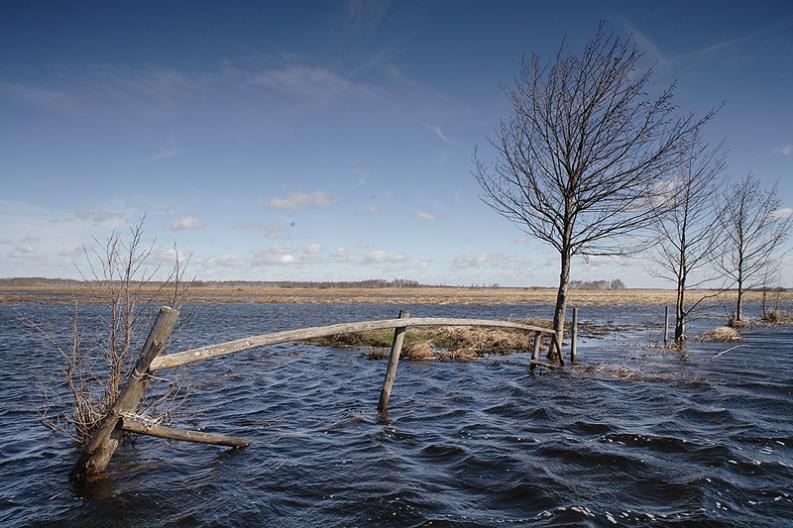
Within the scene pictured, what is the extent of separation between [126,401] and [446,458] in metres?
3.96

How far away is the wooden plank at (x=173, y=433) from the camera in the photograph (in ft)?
16.7

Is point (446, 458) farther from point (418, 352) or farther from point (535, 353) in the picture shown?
point (418, 352)

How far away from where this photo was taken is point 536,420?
26.2 ft

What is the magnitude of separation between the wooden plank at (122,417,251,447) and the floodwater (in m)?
0.27

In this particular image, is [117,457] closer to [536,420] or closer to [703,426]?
[536,420]

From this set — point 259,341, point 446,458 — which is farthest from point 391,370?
point 259,341

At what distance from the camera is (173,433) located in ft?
17.9

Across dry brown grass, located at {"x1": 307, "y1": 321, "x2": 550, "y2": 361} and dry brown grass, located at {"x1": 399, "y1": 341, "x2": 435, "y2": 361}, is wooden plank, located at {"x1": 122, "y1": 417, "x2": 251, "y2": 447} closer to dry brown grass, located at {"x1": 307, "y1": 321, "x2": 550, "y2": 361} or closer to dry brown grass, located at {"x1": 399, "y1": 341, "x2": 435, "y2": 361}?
dry brown grass, located at {"x1": 399, "y1": 341, "x2": 435, "y2": 361}

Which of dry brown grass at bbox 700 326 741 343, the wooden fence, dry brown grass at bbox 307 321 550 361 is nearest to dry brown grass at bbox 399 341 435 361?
dry brown grass at bbox 307 321 550 361

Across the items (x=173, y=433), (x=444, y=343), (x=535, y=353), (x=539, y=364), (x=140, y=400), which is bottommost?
(x=444, y=343)

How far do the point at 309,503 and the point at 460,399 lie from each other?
17.8 ft

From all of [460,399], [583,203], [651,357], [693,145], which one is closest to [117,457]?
[460,399]

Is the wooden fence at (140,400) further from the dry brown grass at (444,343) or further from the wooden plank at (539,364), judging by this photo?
the dry brown grass at (444,343)

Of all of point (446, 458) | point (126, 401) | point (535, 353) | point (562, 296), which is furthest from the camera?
point (562, 296)
